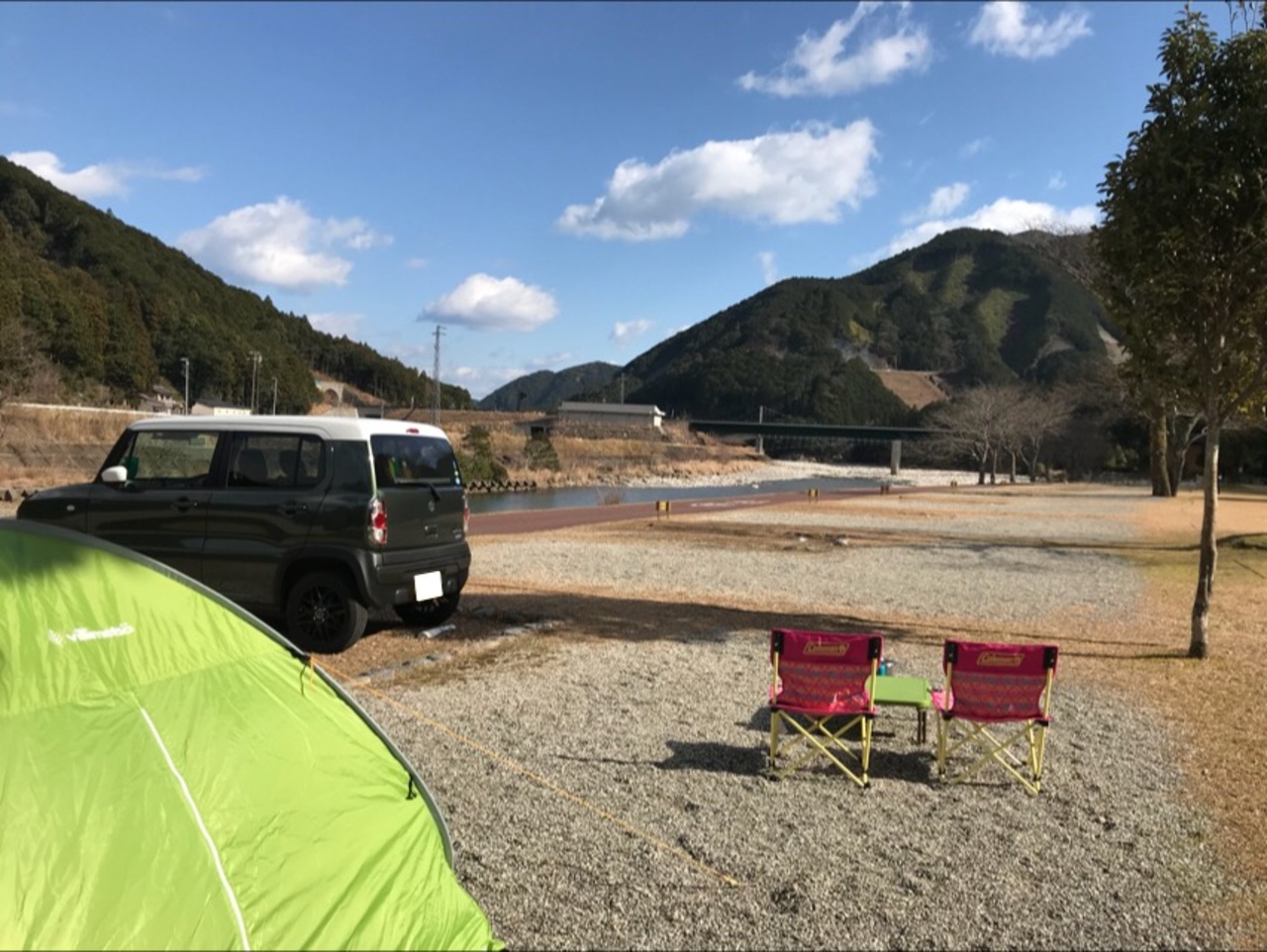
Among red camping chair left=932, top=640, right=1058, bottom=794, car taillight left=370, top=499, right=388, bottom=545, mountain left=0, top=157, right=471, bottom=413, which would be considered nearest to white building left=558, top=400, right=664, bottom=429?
mountain left=0, top=157, right=471, bottom=413

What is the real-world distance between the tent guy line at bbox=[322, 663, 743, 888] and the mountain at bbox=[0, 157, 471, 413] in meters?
35.9

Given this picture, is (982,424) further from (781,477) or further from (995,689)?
(995,689)

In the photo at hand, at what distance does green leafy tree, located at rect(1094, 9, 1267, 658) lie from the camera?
7684 mm

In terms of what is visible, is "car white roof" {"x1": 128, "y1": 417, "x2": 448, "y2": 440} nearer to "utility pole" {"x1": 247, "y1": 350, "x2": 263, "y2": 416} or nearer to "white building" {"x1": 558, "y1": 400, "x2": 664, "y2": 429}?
"utility pole" {"x1": 247, "y1": 350, "x2": 263, "y2": 416}

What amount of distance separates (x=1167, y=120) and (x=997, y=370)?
189250 mm

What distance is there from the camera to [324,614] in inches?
284

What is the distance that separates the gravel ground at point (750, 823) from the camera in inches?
134

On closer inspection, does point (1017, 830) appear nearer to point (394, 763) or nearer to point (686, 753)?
point (686, 753)

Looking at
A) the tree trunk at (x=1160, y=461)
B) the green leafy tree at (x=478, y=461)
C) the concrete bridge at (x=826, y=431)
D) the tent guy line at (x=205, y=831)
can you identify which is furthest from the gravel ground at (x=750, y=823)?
the concrete bridge at (x=826, y=431)

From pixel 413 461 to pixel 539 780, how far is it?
3.52m

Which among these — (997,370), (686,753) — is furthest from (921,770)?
(997,370)

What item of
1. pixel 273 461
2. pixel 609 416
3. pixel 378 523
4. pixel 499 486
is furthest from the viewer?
pixel 609 416

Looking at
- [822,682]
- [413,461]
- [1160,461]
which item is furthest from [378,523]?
[1160,461]

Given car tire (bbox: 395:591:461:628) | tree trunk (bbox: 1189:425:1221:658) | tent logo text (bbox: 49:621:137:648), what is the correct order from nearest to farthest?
tent logo text (bbox: 49:621:137:648) < tree trunk (bbox: 1189:425:1221:658) < car tire (bbox: 395:591:461:628)
